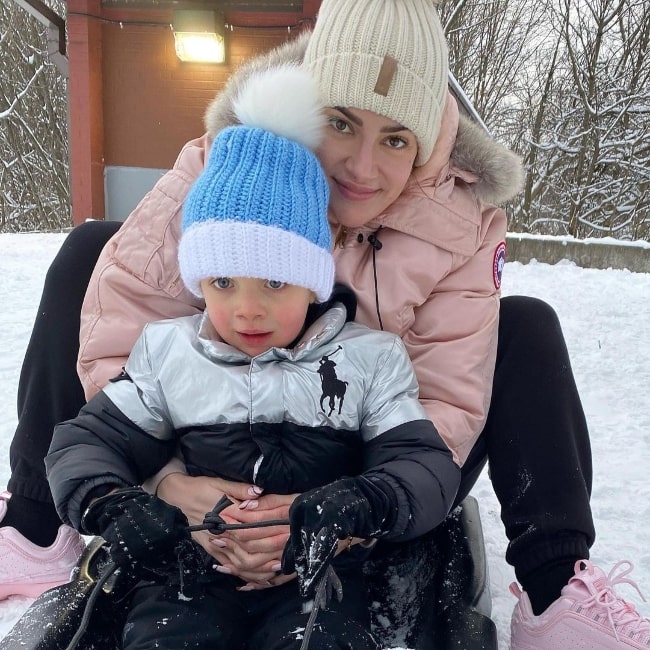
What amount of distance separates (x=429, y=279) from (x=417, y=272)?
0.10 ft

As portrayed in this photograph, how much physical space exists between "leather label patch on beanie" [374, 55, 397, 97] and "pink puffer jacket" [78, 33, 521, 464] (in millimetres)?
207

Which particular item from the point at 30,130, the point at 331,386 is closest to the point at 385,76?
the point at 331,386

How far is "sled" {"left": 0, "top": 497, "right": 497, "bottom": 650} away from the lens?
1.10m

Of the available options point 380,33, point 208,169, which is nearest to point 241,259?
point 208,169

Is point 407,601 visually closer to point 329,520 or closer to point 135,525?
point 329,520

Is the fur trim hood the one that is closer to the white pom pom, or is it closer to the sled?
the white pom pom

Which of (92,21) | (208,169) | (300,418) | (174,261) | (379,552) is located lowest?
(379,552)

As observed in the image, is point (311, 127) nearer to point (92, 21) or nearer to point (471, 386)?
point (471, 386)

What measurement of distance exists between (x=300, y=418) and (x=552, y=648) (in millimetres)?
640

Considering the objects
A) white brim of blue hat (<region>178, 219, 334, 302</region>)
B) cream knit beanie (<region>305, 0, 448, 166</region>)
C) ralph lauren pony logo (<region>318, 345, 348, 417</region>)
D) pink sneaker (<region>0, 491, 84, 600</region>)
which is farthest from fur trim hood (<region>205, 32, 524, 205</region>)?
pink sneaker (<region>0, 491, 84, 600</region>)

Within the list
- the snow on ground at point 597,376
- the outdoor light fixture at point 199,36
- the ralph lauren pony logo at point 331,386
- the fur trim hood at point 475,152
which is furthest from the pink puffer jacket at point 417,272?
the outdoor light fixture at point 199,36

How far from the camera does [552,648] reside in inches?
49.1

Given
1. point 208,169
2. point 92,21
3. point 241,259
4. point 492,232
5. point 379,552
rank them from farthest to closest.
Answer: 1. point 92,21
2. point 492,232
3. point 379,552
4. point 208,169
5. point 241,259

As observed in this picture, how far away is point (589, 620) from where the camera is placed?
122cm
